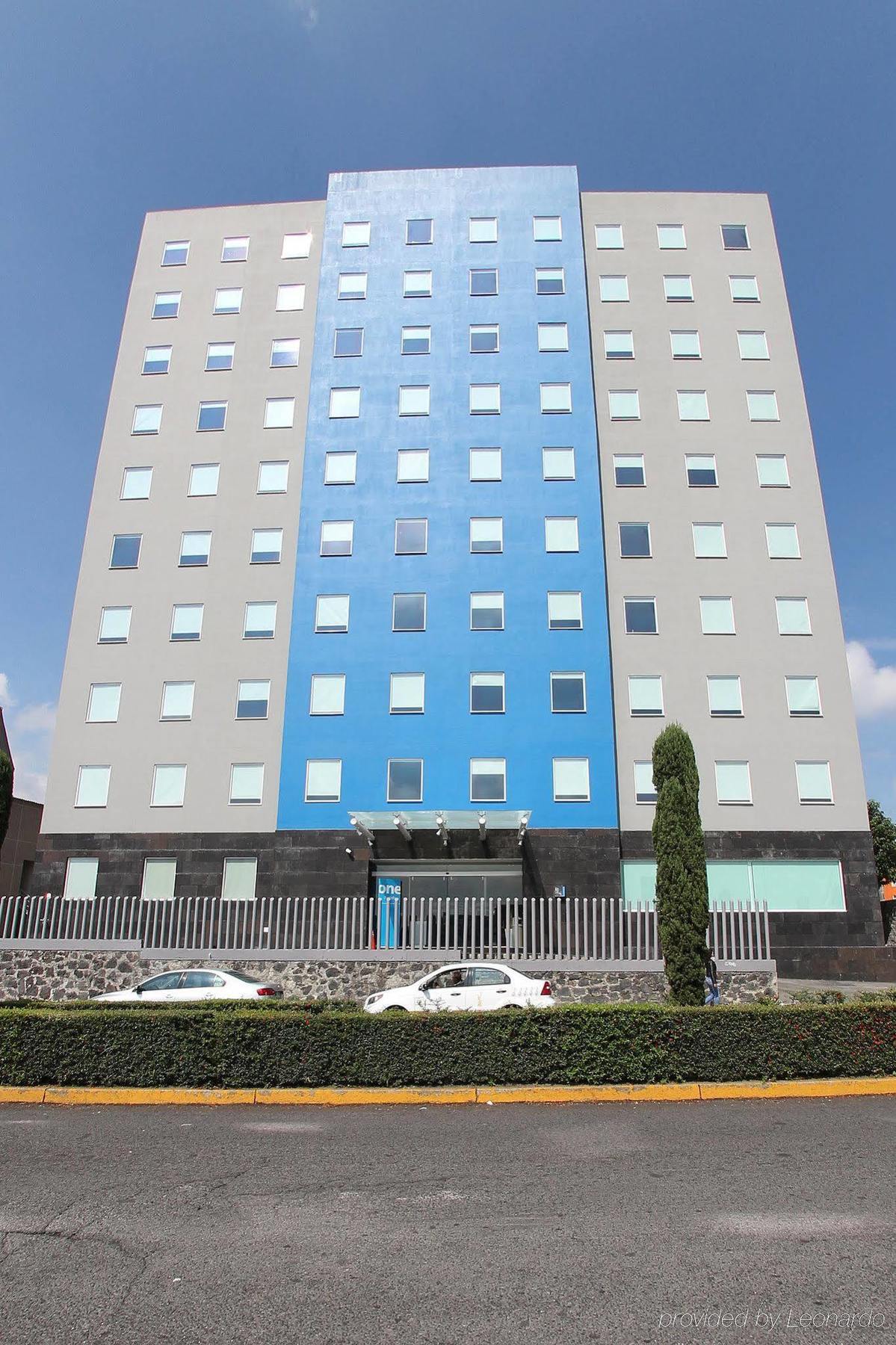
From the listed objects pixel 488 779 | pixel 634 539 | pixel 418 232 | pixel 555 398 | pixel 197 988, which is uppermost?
pixel 418 232

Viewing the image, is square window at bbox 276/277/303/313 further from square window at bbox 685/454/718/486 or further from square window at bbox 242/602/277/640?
square window at bbox 685/454/718/486

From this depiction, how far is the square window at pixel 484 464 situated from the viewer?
31.8 m

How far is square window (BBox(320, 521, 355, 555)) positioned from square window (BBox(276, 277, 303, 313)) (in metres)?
9.54

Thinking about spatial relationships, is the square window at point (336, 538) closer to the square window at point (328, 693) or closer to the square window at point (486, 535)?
the square window at point (486, 535)

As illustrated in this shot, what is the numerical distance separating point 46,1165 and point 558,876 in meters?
20.4

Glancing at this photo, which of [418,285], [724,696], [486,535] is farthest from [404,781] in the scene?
→ [418,285]

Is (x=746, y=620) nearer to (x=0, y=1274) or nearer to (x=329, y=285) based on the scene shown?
(x=329, y=285)

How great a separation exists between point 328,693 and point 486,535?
761 centimetres

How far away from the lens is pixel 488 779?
28141mm

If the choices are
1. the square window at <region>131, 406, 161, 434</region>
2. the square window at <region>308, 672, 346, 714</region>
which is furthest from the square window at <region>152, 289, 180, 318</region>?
the square window at <region>308, 672, 346, 714</region>

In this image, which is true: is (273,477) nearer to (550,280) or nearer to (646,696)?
(550,280)

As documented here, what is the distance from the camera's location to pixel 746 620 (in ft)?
97.7

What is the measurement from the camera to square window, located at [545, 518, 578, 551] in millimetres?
30672

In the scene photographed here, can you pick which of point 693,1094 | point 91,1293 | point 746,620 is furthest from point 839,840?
point 91,1293
